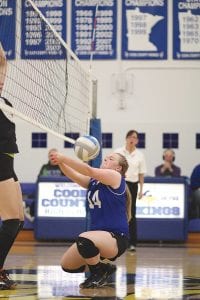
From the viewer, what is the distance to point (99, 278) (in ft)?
23.0

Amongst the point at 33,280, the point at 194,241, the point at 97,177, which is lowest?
the point at 194,241

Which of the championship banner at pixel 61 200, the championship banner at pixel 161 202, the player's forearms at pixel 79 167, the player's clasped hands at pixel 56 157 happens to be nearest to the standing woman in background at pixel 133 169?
the championship banner at pixel 161 202

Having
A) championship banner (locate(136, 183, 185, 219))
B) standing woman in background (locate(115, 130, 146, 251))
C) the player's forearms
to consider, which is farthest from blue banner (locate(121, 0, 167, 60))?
the player's forearms

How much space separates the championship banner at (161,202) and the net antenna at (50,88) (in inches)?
64.0

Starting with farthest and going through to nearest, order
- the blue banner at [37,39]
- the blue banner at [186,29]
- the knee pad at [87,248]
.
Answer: the blue banner at [186,29] < the blue banner at [37,39] < the knee pad at [87,248]

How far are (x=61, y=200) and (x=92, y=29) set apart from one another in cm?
377

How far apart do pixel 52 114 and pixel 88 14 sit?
627cm

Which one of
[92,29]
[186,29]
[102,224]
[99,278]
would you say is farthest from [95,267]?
[186,29]

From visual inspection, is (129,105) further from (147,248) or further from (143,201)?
(147,248)

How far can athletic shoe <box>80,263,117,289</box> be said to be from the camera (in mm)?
6918

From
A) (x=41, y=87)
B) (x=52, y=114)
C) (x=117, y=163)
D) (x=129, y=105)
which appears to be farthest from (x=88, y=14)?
(x=117, y=163)

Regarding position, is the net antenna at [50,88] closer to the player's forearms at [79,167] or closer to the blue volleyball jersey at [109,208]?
the blue volleyball jersey at [109,208]

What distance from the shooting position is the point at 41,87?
10797 mm

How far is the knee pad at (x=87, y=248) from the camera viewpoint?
22.5 feet
